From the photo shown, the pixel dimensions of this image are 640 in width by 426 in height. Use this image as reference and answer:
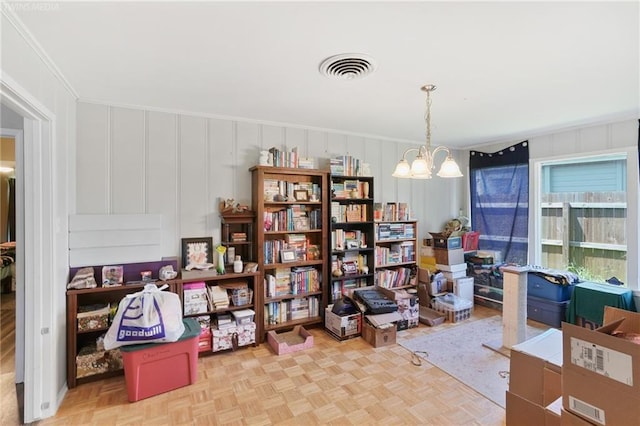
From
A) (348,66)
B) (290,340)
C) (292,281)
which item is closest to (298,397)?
(290,340)

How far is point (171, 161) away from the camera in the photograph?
3.06 m

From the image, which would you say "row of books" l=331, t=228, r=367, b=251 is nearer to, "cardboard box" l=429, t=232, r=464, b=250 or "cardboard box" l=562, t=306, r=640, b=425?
"cardboard box" l=429, t=232, r=464, b=250

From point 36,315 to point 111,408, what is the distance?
2.68 feet

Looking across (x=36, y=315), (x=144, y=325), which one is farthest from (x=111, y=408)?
(x=36, y=315)

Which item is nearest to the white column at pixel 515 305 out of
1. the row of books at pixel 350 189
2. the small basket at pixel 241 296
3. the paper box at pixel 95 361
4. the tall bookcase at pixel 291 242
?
the row of books at pixel 350 189

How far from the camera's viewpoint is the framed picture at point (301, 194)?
3.48 m

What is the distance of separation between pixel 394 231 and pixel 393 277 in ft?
2.01

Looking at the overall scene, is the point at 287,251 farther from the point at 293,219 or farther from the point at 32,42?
the point at 32,42

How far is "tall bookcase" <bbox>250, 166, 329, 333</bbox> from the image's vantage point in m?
3.29

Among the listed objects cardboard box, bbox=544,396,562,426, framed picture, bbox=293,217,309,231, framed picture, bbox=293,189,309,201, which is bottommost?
cardboard box, bbox=544,396,562,426

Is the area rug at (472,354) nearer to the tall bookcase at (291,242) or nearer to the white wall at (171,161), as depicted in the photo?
the tall bookcase at (291,242)

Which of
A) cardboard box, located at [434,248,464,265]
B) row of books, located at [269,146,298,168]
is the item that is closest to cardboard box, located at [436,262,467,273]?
cardboard box, located at [434,248,464,265]

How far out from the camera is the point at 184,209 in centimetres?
311

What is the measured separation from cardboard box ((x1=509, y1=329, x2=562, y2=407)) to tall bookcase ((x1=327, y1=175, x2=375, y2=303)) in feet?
6.48
